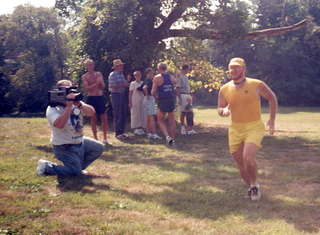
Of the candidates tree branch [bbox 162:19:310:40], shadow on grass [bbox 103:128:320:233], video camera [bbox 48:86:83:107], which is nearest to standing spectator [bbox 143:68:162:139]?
shadow on grass [bbox 103:128:320:233]

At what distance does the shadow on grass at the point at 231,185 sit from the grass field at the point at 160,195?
0.01 metres

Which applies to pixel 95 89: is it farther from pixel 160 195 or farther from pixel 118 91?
pixel 160 195

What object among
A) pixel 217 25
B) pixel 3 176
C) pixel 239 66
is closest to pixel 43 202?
pixel 3 176

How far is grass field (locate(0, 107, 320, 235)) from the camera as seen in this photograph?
4.42m

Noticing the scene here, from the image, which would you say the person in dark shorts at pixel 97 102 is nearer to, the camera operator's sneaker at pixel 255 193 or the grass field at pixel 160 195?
the grass field at pixel 160 195

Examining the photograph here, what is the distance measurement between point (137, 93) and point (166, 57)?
4214mm

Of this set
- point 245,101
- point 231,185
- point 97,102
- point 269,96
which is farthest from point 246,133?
point 97,102

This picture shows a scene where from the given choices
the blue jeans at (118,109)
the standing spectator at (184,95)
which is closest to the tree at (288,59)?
the standing spectator at (184,95)

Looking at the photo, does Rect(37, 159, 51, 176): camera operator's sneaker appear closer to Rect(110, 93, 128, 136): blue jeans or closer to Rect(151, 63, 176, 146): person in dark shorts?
Rect(151, 63, 176, 146): person in dark shorts

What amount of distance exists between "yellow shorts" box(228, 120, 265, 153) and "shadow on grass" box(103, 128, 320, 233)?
718mm

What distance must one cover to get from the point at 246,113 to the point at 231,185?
4.00 feet

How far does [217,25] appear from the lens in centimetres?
1334

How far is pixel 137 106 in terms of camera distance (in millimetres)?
12172

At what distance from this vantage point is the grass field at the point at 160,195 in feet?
14.5
